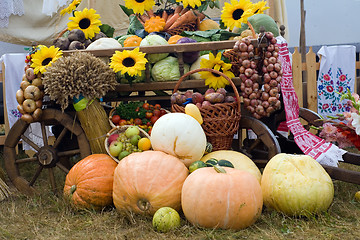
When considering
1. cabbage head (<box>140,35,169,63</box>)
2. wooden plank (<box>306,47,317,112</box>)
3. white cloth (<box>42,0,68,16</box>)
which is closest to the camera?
cabbage head (<box>140,35,169,63</box>)

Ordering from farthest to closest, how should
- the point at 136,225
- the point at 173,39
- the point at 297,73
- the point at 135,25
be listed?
the point at 297,73 → the point at 135,25 → the point at 173,39 → the point at 136,225

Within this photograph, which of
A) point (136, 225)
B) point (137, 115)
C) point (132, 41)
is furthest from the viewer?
point (132, 41)

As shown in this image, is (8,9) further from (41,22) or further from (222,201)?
(222,201)

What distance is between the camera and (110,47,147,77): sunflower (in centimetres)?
289

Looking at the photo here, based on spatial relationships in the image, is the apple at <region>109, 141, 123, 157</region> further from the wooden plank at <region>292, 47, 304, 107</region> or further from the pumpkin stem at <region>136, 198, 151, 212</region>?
the wooden plank at <region>292, 47, 304, 107</region>

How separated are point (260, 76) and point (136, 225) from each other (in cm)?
145

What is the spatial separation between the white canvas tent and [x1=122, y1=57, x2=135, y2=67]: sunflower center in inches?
146

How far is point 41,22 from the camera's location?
6.43m

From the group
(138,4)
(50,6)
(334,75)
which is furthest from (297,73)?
(50,6)

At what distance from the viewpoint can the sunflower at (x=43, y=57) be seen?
3002mm

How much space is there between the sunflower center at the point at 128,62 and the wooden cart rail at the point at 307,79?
9.22ft

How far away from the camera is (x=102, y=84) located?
2873 millimetres

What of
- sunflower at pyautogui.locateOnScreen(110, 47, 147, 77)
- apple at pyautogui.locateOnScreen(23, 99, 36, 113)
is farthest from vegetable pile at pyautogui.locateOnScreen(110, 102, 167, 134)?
apple at pyautogui.locateOnScreen(23, 99, 36, 113)

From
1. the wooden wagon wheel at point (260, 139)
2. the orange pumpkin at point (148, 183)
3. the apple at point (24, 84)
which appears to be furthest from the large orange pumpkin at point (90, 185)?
the wooden wagon wheel at point (260, 139)
